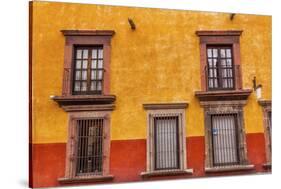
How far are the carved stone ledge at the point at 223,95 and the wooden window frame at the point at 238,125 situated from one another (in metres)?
0.05

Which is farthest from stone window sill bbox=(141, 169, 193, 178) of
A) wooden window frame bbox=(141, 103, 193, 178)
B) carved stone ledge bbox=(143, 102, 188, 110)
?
carved stone ledge bbox=(143, 102, 188, 110)

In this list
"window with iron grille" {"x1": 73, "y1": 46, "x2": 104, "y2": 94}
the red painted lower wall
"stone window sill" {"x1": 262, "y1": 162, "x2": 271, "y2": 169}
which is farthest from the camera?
"stone window sill" {"x1": 262, "y1": 162, "x2": 271, "y2": 169}

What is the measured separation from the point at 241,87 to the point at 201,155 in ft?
3.20

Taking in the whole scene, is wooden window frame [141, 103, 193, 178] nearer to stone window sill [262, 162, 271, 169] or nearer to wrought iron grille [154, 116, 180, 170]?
wrought iron grille [154, 116, 180, 170]

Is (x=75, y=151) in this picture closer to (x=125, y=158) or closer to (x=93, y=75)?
(x=125, y=158)

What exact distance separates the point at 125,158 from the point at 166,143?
521 millimetres

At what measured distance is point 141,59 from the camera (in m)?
4.18

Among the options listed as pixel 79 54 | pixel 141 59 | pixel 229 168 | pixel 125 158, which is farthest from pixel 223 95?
pixel 79 54

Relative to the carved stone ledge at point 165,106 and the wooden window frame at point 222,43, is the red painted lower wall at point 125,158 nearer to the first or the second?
the carved stone ledge at point 165,106

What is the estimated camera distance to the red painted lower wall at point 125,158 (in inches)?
150

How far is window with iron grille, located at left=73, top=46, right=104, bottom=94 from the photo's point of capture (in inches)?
158

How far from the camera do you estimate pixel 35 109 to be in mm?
3820

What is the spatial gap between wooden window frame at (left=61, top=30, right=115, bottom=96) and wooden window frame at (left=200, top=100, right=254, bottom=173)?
122cm
